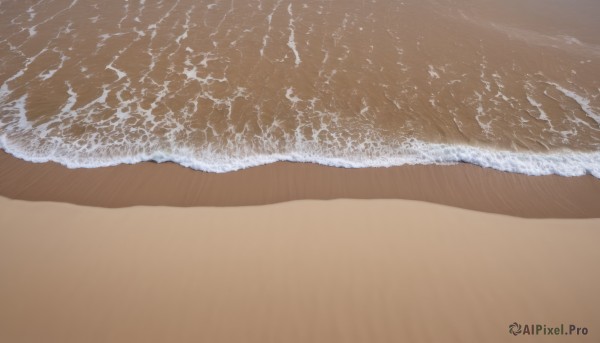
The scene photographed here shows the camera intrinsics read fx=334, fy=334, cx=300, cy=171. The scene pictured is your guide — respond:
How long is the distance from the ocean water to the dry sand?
160cm

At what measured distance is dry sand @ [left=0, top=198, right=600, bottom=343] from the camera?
4.95 metres

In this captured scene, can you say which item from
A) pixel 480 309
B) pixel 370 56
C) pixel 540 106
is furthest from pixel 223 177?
pixel 540 106

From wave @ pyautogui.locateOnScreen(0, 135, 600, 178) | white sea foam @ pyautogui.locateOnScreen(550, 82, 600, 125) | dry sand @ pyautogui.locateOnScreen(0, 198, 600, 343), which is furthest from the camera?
white sea foam @ pyautogui.locateOnScreen(550, 82, 600, 125)

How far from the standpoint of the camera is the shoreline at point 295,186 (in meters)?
6.71

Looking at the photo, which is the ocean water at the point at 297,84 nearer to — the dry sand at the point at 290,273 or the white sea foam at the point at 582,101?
the white sea foam at the point at 582,101

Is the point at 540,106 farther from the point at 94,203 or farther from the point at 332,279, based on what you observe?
the point at 94,203

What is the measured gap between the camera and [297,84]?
9828 millimetres

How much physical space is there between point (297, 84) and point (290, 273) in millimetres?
6041

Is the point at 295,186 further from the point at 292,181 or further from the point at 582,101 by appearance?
the point at 582,101

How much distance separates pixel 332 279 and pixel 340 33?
9677mm

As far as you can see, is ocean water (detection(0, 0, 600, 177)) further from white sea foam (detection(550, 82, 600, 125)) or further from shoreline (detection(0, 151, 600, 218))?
shoreline (detection(0, 151, 600, 218))

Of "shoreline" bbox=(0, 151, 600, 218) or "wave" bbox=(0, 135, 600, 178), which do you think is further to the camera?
"wave" bbox=(0, 135, 600, 178)

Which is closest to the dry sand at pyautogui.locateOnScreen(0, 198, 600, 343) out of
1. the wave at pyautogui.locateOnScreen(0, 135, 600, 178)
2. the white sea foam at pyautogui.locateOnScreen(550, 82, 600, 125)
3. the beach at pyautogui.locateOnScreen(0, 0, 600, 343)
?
the beach at pyautogui.locateOnScreen(0, 0, 600, 343)

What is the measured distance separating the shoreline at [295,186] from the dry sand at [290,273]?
27cm
